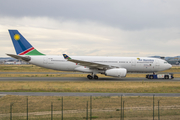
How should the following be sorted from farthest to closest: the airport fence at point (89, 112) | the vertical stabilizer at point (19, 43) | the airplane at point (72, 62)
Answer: the vertical stabilizer at point (19, 43), the airplane at point (72, 62), the airport fence at point (89, 112)

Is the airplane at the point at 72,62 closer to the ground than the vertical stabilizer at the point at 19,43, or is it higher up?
closer to the ground

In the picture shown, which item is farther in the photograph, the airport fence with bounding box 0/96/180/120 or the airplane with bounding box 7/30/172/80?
the airplane with bounding box 7/30/172/80

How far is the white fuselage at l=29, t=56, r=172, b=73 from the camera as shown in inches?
1323

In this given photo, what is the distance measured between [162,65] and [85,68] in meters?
15.2

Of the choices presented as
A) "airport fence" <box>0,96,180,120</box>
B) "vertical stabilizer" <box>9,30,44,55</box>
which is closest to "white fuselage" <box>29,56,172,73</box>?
"vertical stabilizer" <box>9,30,44,55</box>

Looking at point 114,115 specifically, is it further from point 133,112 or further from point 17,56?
point 17,56

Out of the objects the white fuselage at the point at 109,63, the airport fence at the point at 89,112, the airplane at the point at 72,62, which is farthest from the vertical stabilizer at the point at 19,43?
the airport fence at the point at 89,112

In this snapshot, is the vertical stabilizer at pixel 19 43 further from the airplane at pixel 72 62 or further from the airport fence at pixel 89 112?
the airport fence at pixel 89 112

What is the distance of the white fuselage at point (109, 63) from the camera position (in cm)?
3359

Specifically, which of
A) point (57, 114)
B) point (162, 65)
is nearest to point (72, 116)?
point (57, 114)

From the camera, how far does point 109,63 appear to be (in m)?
34.2

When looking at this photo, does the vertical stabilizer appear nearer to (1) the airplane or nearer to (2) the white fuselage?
(1) the airplane

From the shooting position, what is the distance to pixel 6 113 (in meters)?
11.5

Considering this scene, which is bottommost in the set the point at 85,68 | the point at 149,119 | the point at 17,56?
the point at 149,119
